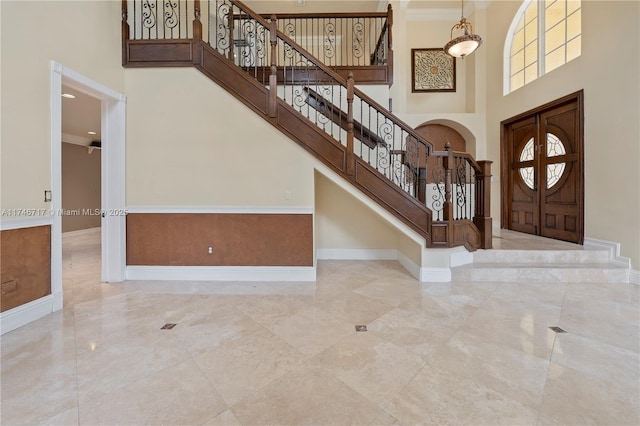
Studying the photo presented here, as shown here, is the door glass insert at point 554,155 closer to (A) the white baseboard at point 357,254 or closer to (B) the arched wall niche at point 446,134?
A: (B) the arched wall niche at point 446,134

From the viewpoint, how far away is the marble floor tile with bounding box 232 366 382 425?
1385 millimetres

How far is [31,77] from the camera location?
2516 millimetres

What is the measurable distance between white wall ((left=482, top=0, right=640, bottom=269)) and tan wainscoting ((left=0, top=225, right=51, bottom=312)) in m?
6.91

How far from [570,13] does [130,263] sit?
25.9ft

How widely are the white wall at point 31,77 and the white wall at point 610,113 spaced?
677 centimetres

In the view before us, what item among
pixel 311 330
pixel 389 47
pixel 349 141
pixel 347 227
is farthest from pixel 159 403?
pixel 389 47

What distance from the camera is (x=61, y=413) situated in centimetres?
142

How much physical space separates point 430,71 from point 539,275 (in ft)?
16.6

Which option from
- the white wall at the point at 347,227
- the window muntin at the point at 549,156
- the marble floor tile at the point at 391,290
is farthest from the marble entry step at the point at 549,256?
the white wall at the point at 347,227

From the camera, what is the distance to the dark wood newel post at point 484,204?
3742 millimetres

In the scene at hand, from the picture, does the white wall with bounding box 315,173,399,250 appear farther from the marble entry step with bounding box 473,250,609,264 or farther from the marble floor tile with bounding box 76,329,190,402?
the marble floor tile with bounding box 76,329,190,402

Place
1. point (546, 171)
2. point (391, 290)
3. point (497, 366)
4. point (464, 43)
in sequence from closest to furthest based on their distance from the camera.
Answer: point (497, 366)
point (391, 290)
point (464, 43)
point (546, 171)

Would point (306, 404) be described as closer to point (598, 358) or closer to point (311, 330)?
point (311, 330)

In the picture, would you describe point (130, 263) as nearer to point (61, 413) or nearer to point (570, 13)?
point (61, 413)
